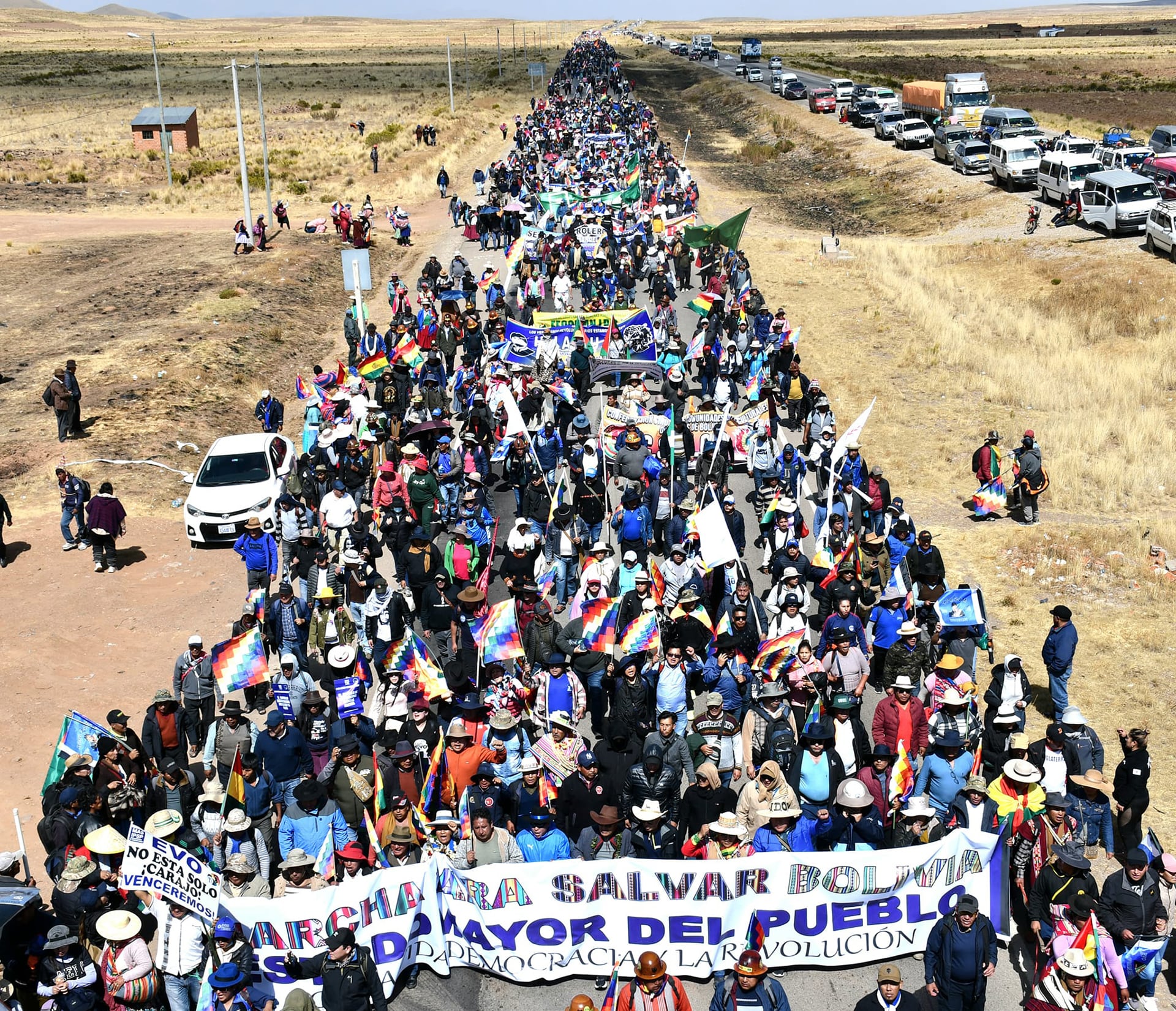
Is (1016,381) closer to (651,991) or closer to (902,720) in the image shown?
(902,720)

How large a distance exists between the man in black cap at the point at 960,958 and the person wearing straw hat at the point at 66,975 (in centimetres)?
537

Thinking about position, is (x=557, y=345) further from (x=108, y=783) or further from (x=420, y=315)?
(x=108, y=783)

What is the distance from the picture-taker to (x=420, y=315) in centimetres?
2523

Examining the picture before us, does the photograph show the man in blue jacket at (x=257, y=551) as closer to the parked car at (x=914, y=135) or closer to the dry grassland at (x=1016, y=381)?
the dry grassland at (x=1016, y=381)

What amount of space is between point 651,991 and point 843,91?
74.1m

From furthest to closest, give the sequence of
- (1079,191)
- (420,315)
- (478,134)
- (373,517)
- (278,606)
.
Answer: (478,134), (1079,191), (420,315), (373,517), (278,606)

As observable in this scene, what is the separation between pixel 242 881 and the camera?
904 cm

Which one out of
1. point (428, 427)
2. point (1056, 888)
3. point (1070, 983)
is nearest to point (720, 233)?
point (428, 427)

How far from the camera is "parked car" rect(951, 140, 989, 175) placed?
50531mm

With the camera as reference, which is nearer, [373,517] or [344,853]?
[344,853]

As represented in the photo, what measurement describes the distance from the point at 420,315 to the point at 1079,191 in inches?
971

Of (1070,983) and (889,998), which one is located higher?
(889,998)

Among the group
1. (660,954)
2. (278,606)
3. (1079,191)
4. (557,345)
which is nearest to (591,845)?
(660,954)

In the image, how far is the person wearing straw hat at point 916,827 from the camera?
9172 millimetres
